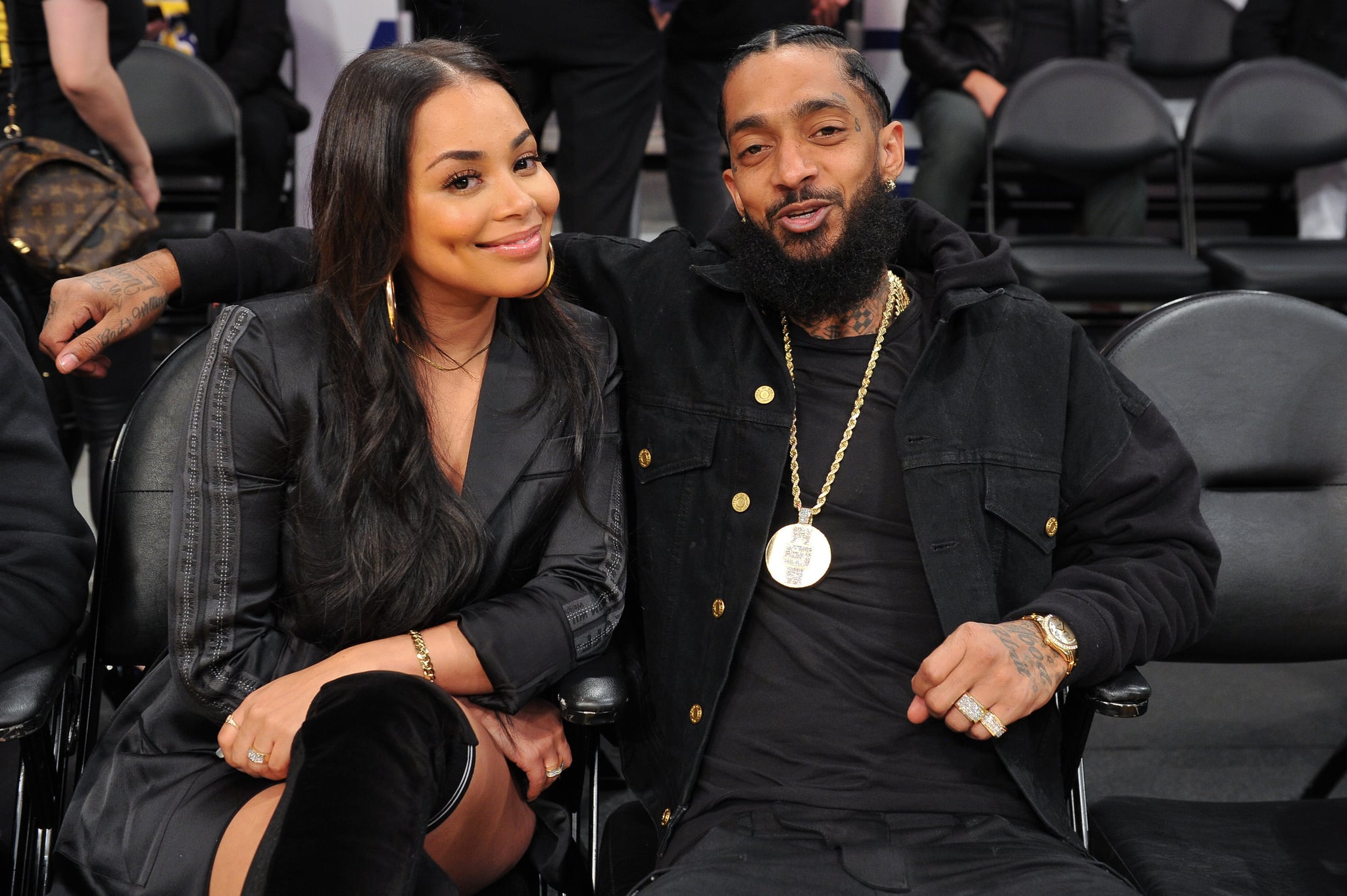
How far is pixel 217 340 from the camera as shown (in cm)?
173

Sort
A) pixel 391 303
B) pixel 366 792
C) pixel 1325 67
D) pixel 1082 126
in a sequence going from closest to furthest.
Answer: pixel 366 792 < pixel 391 303 < pixel 1082 126 < pixel 1325 67

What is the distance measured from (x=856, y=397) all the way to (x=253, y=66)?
356 cm

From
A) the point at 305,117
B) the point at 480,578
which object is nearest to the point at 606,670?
the point at 480,578

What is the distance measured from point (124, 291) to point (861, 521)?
1188mm

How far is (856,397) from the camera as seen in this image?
6.64 ft

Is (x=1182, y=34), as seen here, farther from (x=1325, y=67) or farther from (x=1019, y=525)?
(x=1019, y=525)

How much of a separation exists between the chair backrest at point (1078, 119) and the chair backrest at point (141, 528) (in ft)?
10.9

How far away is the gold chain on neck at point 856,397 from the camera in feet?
6.42

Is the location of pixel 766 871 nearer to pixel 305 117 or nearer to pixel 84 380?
pixel 84 380

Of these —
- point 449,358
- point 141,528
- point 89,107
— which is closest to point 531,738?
point 449,358

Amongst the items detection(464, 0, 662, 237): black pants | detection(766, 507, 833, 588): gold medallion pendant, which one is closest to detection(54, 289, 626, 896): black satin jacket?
detection(766, 507, 833, 588): gold medallion pendant

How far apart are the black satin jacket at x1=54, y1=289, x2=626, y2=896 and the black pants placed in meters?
1.51

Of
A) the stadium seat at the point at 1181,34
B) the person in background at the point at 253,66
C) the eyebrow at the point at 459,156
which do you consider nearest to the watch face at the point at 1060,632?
the eyebrow at the point at 459,156

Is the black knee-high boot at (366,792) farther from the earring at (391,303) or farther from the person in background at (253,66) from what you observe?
the person in background at (253,66)
